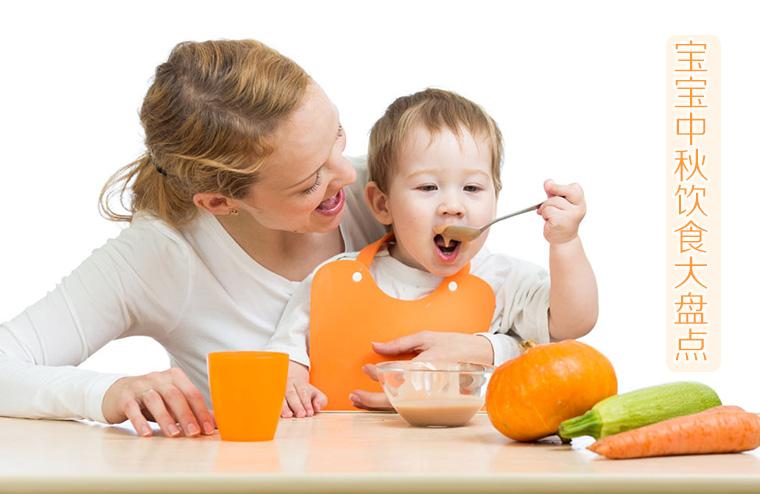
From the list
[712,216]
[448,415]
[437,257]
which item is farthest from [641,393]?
[712,216]

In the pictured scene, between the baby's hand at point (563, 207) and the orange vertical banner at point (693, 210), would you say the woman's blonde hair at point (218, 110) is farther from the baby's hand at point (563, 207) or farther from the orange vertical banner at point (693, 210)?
the orange vertical banner at point (693, 210)

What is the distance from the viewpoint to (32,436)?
1098 mm

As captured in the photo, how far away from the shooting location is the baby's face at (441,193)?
1.68 metres

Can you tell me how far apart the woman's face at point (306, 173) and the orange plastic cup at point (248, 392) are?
523 mm

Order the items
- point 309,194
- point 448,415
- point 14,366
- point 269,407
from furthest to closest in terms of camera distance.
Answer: point 309,194
point 14,366
point 448,415
point 269,407

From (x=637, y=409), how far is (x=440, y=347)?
0.63 meters

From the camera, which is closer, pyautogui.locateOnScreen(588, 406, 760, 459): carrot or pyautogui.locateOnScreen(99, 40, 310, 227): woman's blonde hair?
pyautogui.locateOnScreen(588, 406, 760, 459): carrot

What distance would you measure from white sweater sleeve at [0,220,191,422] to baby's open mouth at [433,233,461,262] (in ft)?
1.50

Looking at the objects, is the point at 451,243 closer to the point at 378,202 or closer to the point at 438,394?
the point at 378,202

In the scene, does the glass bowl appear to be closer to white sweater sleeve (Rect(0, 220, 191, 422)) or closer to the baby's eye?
white sweater sleeve (Rect(0, 220, 191, 422))

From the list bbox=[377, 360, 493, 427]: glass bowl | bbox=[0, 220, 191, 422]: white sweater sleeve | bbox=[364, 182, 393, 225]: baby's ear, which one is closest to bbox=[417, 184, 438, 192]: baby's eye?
bbox=[364, 182, 393, 225]: baby's ear

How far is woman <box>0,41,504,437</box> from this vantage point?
1.50 meters

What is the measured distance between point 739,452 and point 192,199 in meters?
1.06

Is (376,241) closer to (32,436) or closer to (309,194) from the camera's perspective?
(309,194)
